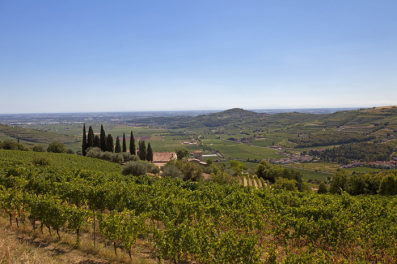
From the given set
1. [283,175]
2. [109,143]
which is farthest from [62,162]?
[283,175]

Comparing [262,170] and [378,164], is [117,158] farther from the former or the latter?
A: [378,164]

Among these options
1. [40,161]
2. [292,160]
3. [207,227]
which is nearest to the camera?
[207,227]

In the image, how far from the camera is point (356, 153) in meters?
136

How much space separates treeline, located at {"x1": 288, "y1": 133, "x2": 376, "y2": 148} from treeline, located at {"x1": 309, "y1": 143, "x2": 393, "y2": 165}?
1707 centimetres

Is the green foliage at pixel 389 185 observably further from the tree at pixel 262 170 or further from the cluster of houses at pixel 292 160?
the cluster of houses at pixel 292 160

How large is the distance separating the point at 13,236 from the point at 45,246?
2.28 m

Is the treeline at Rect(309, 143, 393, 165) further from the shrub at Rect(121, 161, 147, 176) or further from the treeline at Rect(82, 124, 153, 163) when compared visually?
the shrub at Rect(121, 161, 147, 176)

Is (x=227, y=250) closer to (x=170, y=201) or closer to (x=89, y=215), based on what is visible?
(x=170, y=201)

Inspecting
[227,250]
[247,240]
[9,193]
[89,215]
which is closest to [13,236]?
[9,193]

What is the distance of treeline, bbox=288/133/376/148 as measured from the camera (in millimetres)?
162938

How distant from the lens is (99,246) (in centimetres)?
1298

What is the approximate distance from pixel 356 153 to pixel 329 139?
1505 inches

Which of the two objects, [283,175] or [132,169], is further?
[283,175]

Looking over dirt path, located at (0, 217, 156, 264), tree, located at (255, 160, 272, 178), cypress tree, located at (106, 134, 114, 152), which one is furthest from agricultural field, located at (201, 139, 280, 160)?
dirt path, located at (0, 217, 156, 264)
